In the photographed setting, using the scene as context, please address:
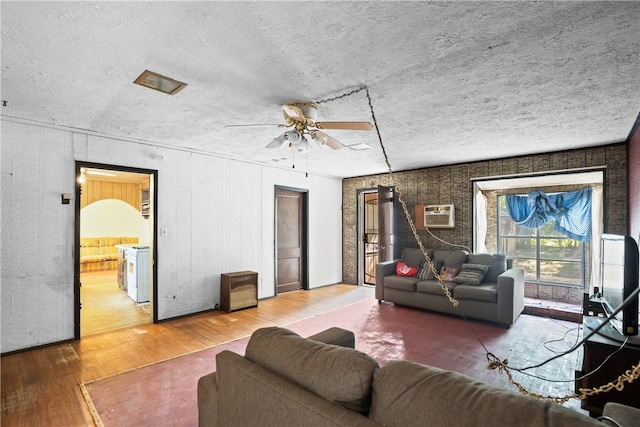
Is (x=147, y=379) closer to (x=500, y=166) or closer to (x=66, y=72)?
(x=66, y=72)

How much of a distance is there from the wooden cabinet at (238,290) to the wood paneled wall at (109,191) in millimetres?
4506

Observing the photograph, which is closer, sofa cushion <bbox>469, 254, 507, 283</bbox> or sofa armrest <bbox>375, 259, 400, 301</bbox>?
sofa cushion <bbox>469, 254, 507, 283</bbox>

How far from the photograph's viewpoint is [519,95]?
2.67m

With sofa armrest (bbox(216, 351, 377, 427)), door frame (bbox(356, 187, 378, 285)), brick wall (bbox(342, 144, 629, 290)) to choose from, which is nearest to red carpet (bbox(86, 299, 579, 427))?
sofa armrest (bbox(216, 351, 377, 427))

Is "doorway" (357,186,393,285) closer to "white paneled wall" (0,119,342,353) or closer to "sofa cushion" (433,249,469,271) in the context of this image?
"white paneled wall" (0,119,342,353)

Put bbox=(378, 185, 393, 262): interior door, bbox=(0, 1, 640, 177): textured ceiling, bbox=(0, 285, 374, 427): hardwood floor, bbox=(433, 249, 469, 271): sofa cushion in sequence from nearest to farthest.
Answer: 1. bbox=(0, 1, 640, 177): textured ceiling
2. bbox=(0, 285, 374, 427): hardwood floor
3. bbox=(433, 249, 469, 271): sofa cushion
4. bbox=(378, 185, 393, 262): interior door

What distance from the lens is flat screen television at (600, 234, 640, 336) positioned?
6.79 ft

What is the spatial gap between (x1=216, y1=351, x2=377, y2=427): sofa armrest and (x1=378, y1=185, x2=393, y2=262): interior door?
4.62m

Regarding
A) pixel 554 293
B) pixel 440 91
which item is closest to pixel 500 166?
pixel 554 293

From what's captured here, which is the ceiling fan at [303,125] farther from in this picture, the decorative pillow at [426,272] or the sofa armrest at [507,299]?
the decorative pillow at [426,272]

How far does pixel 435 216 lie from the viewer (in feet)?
18.6

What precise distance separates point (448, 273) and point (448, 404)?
439 cm

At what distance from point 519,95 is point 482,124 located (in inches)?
30.9

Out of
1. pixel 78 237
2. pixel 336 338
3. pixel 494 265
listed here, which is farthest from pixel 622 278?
pixel 78 237
